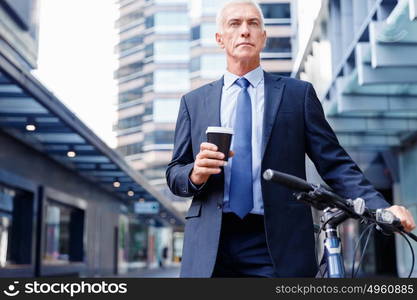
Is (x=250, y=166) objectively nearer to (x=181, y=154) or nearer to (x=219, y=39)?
(x=181, y=154)

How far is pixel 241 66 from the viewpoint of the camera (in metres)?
2.56

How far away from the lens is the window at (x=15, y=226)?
1822 centimetres

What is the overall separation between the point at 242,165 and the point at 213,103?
28cm

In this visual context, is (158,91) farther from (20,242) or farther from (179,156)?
(179,156)

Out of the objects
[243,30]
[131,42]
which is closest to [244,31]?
[243,30]

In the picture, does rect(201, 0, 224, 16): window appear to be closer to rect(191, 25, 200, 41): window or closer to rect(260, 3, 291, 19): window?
rect(191, 25, 200, 41): window

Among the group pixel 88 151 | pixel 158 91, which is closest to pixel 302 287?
pixel 88 151

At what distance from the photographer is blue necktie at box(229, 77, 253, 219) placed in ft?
7.69

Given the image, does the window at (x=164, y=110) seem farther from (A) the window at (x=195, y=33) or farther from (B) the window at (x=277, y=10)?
(B) the window at (x=277, y=10)

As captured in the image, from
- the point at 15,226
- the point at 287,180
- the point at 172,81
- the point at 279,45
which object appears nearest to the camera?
the point at 287,180

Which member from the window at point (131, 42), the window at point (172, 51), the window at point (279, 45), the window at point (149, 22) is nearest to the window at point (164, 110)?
the window at point (172, 51)

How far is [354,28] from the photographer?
742 inches

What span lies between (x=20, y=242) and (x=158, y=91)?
5850 cm

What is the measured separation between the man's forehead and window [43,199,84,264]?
19939mm
